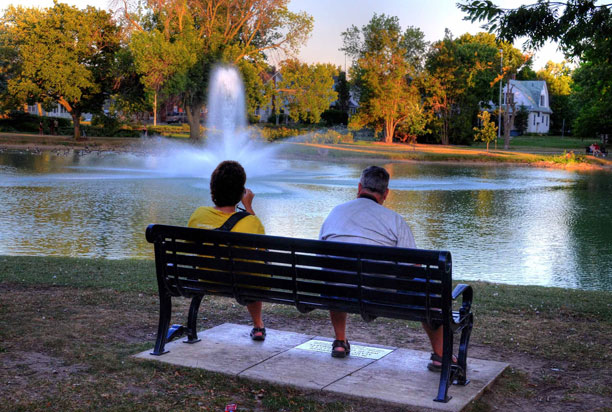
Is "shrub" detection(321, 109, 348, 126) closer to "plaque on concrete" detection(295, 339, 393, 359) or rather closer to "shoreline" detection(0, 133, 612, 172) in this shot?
"shoreline" detection(0, 133, 612, 172)

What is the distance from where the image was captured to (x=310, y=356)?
486 cm

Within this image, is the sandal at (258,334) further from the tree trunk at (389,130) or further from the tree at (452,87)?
the tree trunk at (389,130)

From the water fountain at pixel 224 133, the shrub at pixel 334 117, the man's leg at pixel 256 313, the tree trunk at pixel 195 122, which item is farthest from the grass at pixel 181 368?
the shrub at pixel 334 117

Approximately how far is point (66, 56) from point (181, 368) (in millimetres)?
53107

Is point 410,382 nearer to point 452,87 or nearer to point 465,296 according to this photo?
point 465,296

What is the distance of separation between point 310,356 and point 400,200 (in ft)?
58.0

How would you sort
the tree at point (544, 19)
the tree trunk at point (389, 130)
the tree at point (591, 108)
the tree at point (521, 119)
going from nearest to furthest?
the tree at point (544, 19) < the tree at point (591, 108) < the tree trunk at point (389, 130) < the tree at point (521, 119)

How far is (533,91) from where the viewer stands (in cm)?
8612

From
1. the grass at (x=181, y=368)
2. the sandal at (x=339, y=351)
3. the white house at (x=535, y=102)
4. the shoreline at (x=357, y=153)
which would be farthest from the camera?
the white house at (x=535, y=102)

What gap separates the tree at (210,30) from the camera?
4972 cm

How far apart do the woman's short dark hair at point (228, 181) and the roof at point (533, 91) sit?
82369 mm

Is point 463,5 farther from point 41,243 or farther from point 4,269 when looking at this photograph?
point 41,243

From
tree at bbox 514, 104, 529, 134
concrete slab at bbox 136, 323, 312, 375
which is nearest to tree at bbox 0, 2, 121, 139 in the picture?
tree at bbox 514, 104, 529, 134

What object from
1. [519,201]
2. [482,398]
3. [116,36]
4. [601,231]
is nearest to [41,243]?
[482,398]
